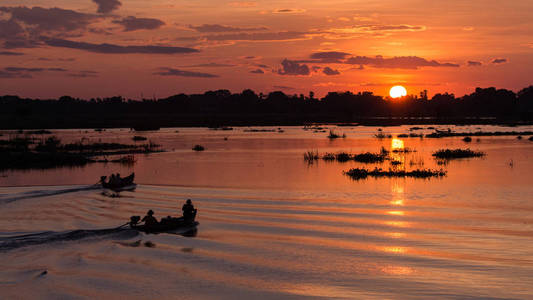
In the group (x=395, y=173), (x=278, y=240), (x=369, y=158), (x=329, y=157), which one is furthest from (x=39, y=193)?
(x=369, y=158)

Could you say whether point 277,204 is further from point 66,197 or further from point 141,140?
point 141,140

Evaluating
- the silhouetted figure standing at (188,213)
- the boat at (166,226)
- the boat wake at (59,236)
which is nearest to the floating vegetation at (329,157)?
the silhouetted figure standing at (188,213)

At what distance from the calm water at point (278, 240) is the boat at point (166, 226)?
0.47m

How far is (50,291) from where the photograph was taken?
16938 millimetres

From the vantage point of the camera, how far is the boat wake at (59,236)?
22481mm

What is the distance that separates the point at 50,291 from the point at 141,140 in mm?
73719

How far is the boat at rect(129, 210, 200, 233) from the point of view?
984 inches

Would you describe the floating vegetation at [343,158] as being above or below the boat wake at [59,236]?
above

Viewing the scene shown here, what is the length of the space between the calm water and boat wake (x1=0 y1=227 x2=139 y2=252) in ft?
0.25

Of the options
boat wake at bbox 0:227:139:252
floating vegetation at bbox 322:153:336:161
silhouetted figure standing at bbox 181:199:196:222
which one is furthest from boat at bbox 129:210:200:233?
floating vegetation at bbox 322:153:336:161

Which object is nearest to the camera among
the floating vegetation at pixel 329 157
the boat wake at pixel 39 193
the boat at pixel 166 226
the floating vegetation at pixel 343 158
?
the boat at pixel 166 226

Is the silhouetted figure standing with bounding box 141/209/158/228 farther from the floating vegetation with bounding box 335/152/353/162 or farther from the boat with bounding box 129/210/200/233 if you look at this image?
the floating vegetation with bounding box 335/152/353/162

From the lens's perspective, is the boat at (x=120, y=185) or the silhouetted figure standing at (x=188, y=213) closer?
the silhouetted figure standing at (x=188, y=213)

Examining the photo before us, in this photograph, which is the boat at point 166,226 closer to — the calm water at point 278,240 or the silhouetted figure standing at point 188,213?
the silhouetted figure standing at point 188,213
